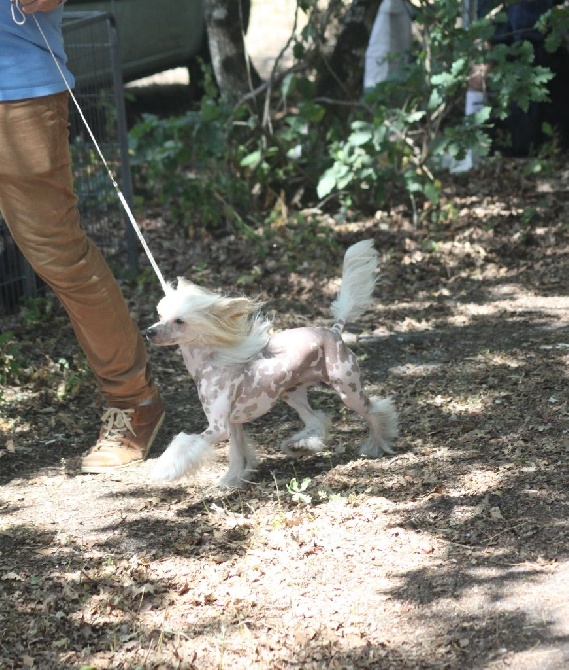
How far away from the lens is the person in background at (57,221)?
3926mm

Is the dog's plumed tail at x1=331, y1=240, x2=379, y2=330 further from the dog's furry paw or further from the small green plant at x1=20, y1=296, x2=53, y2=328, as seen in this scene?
the small green plant at x1=20, y1=296, x2=53, y2=328

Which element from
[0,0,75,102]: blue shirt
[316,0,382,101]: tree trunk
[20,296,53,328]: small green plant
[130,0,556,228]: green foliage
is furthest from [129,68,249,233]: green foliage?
[0,0,75,102]: blue shirt

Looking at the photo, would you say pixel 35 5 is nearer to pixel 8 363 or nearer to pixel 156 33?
pixel 8 363

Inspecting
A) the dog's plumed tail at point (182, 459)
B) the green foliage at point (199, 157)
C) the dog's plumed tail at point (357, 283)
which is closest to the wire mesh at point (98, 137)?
the green foliage at point (199, 157)

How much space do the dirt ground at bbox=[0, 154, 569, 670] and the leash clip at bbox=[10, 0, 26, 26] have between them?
1729 millimetres

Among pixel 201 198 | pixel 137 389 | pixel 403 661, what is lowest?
pixel 403 661

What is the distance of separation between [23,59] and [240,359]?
1326 mm

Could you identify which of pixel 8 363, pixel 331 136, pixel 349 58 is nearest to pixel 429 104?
pixel 331 136

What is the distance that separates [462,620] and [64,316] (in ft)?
12.4

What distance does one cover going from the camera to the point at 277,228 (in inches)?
296

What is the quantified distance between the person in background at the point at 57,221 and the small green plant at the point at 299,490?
748 mm

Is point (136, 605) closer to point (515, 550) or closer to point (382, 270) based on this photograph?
point (515, 550)

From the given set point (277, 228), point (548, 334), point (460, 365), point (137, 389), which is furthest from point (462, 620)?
point (277, 228)

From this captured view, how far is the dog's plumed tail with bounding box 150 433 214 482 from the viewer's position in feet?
12.3
